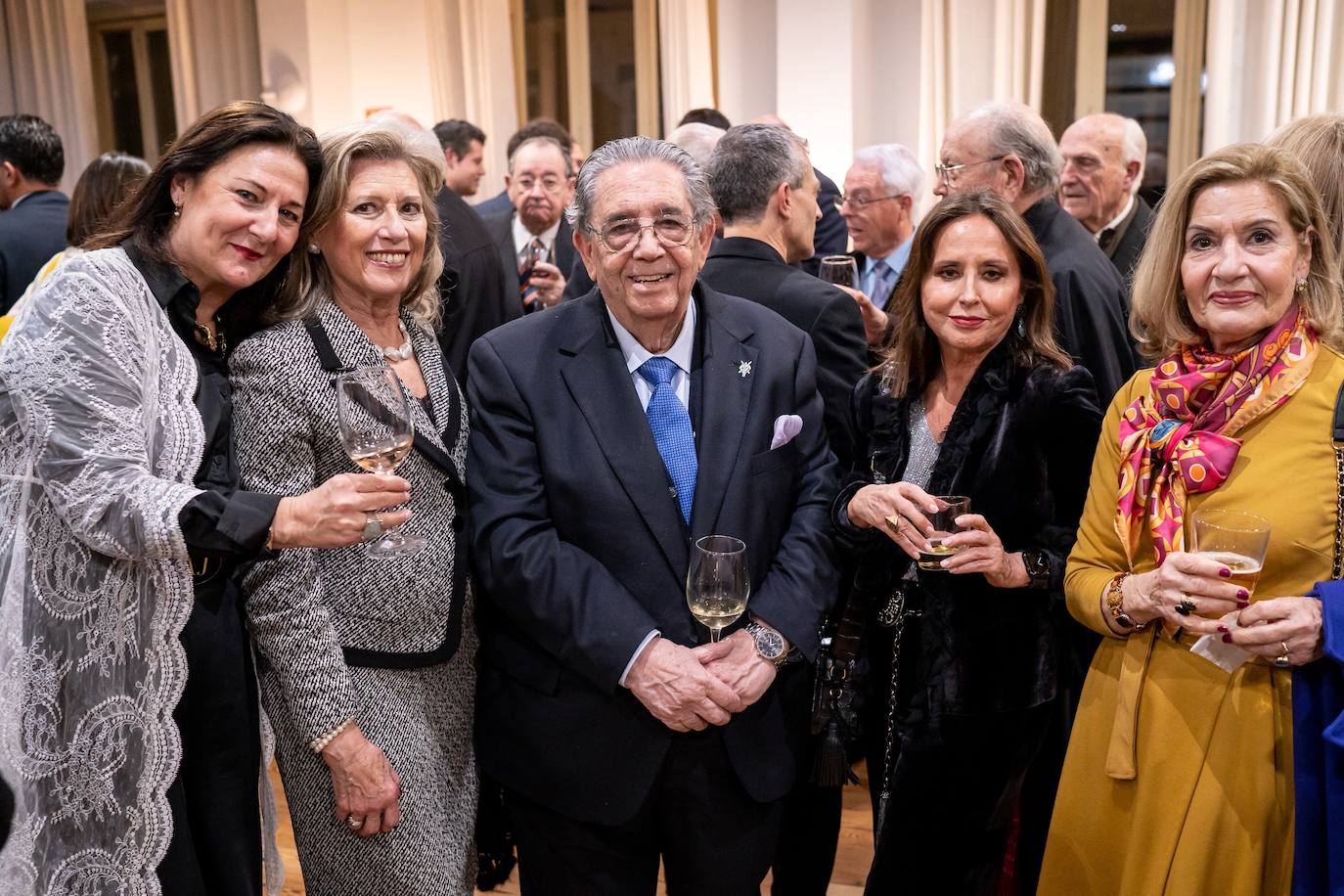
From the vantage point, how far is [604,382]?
2.06 m

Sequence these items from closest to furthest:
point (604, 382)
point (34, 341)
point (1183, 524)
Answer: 1. point (34, 341)
2. point (1183, 524)
3. point (604, 382)

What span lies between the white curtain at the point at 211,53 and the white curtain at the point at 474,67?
1596mm

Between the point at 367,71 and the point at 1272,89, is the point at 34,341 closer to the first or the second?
the point at 1272,89

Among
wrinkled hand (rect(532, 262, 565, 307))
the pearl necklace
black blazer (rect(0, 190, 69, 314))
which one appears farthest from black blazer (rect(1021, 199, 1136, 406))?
black blazer (rect(0, 190, 69, 314))

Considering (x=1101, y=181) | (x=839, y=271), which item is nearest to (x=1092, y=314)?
(x=839, y=271)

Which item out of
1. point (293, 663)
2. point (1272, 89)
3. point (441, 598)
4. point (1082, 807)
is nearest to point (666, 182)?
point (441, 598)

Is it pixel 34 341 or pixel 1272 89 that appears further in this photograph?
pixel 1272 89

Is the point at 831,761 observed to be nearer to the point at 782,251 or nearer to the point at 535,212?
the point at 782,251

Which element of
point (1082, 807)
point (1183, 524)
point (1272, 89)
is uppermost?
point (1272, 89)

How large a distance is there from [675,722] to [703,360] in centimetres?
64

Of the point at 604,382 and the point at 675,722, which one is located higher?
the point at 604,382

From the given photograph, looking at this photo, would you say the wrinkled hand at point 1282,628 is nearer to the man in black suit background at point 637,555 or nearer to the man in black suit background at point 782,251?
the man in black suit background at point 637,555

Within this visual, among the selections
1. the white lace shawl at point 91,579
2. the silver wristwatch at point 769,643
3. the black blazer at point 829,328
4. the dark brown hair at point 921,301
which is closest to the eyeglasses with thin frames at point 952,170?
the black blazer at point 829,328

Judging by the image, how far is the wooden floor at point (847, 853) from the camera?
3164 mm
